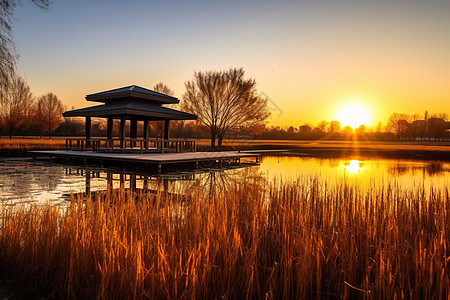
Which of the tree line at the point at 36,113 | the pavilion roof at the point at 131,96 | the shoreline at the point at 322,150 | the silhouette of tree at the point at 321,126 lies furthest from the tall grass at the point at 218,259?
the silhouette of tree at the point at 321,126

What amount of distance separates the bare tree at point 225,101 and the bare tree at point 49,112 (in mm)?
34535

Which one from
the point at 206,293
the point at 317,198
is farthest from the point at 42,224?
the point at 317,198

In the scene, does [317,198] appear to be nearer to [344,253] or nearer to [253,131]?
[344,253]

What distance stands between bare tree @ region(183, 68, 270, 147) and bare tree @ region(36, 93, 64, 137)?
34.5 metres

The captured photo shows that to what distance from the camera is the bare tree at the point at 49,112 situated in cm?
5231

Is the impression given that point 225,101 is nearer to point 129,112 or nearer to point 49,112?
point 129,112

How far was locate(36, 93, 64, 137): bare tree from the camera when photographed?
5231 centimetres

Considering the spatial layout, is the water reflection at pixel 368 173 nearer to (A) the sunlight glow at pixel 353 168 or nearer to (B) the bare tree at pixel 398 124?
(A) the sunlight glow at pixel 353 168

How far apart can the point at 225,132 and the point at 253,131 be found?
10.1 ft

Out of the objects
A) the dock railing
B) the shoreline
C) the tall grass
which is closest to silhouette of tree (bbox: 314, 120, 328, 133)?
the shoreline

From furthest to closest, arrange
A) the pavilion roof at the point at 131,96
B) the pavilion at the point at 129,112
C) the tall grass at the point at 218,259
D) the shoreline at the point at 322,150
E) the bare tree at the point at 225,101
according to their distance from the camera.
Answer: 1. the bare tree at the point at 225,101
2. the shoreline at the point at 322,150
3. the pavilion roof at the point at 131,96
4. the pavilion at the point at 129,112
5. the tall grass at the point at 218,259

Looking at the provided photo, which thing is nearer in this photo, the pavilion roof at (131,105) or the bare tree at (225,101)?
the pavilion roof at (131,105)

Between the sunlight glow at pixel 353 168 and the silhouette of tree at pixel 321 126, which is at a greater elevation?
the silhouette of tree at pixel 321 126

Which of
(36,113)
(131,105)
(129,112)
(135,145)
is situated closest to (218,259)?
(129,112)
